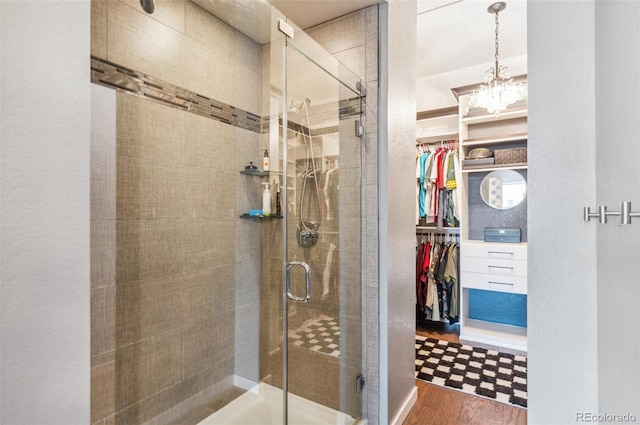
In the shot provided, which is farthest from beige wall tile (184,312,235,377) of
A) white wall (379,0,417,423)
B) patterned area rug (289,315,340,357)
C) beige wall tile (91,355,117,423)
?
white wall (379,0,417,423)

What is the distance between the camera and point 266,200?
1868mm

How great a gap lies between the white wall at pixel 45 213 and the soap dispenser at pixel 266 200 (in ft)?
3.81

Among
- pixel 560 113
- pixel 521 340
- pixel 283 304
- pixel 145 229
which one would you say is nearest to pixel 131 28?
pixel 145 229

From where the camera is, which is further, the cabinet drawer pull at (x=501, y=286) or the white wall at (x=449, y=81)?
the white wall at (x=449, y=81)

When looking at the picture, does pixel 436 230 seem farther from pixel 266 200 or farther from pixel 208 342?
pixel 208 342

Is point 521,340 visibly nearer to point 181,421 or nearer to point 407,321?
point 407,321

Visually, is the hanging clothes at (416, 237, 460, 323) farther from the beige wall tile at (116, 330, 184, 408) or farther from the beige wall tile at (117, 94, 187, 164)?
the beige wall tile at (117, 94, 187, 164)

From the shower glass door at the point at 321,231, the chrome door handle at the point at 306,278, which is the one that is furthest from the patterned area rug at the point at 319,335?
the chrome door handle at the point at 306,278

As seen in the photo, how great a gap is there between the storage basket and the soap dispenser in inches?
102

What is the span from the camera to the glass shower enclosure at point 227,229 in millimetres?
1419

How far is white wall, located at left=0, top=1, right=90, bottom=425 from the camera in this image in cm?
58

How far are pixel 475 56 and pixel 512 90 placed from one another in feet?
2.02

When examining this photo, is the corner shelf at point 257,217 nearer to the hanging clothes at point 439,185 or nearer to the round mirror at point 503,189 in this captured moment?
the hanging clothes at point 439,185

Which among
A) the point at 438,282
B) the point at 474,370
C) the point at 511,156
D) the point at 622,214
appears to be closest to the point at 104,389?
the point at 622,214
